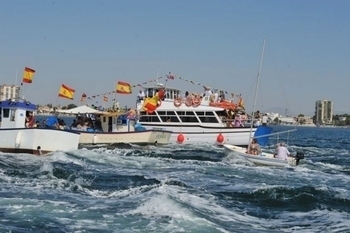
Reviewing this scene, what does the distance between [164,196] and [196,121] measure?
33038mm

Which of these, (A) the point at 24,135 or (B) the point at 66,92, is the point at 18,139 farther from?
(B) the point at 66,92

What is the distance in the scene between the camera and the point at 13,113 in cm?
3403

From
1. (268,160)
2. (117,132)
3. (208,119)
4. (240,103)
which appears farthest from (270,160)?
(240,103)

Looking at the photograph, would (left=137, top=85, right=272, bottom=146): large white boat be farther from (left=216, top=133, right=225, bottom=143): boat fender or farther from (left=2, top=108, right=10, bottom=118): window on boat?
(left=2, top=108, right=10, bottom=118): window on boat

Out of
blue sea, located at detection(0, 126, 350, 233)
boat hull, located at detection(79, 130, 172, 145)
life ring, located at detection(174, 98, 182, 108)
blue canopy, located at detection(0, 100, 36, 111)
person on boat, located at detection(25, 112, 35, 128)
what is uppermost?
life ring, located at detection(174, 98, 182, 108)

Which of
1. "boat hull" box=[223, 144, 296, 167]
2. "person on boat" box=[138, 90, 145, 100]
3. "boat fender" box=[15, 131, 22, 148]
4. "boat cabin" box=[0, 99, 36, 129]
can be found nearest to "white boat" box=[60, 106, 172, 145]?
"person on boat" box=[138, 90, 145, 100]

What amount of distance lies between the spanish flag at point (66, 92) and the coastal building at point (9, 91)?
4.39 metres

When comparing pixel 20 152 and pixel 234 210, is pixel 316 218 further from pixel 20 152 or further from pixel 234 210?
pixel 20 152

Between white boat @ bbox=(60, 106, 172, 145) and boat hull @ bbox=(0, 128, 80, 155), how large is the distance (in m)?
8.56

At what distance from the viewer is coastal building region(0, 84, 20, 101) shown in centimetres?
3662

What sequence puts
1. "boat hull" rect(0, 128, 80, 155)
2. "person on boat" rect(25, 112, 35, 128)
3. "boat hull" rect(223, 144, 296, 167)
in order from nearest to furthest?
"boat hull" rect(0, 128, 80, 155) < "boat hull" rect(223, 144, 296, 167) < "person on boat" rect(25, 112, 35, 128)

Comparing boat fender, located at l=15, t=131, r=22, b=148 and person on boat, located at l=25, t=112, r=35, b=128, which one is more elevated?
person on boat, located at l=25, t=112, r=35, b=128

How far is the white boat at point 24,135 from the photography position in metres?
32.3

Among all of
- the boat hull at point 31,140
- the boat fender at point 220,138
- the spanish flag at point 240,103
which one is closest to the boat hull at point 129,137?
the boat fender at point 220,138
